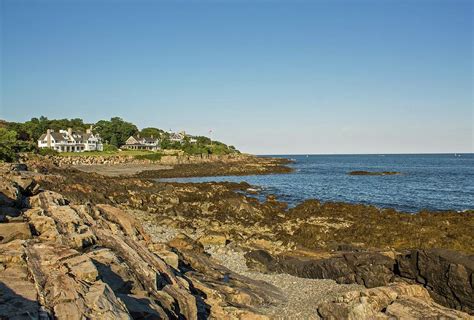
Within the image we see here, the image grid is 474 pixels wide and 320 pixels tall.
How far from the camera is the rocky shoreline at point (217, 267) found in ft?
31.0

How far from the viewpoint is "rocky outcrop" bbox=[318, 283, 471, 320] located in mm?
12961

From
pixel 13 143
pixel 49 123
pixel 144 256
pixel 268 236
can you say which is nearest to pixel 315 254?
pixel 268 236

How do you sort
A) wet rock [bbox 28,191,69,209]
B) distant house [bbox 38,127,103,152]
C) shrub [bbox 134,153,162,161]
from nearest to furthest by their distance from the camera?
1. wet rock [bbox 28,191,69,209]
2. shrub [bbox 134,153,162,161]
3. distant house [bbox 38,127,103,152]

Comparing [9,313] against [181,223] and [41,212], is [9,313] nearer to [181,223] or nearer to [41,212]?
[41,212]

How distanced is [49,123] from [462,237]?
150 meters

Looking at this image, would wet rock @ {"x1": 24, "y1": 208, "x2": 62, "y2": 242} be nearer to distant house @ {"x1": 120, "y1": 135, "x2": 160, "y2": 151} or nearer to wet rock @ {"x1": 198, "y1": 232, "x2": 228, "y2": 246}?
wet rock @ {"x1": 198, "y1": 232, "x2": 228, "y2": 246}

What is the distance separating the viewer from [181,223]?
1177 inches

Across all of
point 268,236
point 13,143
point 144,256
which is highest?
point 13,143

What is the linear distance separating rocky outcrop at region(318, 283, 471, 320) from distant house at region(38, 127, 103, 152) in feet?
411

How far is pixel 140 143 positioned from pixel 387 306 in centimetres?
15363

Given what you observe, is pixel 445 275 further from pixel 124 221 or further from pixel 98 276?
pixel 124 221

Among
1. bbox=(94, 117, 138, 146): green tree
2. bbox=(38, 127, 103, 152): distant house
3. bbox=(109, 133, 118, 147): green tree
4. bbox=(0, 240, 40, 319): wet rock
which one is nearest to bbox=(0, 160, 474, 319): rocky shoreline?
bbox=(0, 240, 40, 319): wet rock

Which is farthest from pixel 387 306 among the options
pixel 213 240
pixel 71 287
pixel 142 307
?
pixel 213 240

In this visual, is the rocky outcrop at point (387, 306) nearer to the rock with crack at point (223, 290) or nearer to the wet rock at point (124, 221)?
the rock with crack at point (223, 290)
